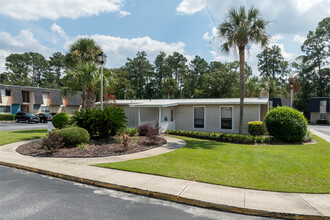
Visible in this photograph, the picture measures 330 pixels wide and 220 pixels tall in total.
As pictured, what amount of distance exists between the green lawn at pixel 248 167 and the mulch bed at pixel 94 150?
72.4 inches

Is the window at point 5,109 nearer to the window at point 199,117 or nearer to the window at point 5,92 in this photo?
the window at point 5,92

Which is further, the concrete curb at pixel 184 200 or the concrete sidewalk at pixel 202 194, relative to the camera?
the concrete sidewalk at pixel 202 194

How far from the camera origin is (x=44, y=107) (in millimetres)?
38219

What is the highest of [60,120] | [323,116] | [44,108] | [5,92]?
[5,92]

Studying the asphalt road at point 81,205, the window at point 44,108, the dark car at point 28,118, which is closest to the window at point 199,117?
the asphalt road at point 81,205

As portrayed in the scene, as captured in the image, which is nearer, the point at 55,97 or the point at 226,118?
the point at 226,118

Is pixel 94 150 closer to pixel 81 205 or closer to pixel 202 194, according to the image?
pixel 81 205

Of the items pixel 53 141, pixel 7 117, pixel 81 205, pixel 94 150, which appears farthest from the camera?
pixel 7 117

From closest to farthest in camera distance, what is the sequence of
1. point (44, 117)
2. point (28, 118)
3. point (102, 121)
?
1. point (102, 121)
2. point (28, 118)
3. point (44, 117)

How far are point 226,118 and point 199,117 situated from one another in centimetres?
218

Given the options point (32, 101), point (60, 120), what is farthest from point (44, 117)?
point (60, 120)

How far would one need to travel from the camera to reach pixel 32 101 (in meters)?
36.2

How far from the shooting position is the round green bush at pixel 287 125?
460 inches

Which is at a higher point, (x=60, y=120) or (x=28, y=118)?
(x=60, y=120)
